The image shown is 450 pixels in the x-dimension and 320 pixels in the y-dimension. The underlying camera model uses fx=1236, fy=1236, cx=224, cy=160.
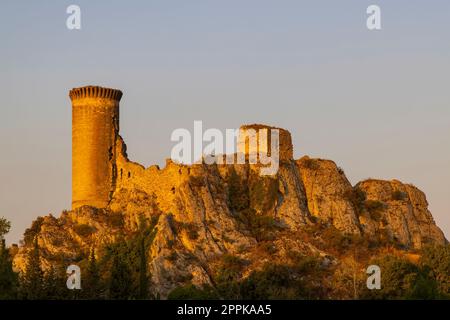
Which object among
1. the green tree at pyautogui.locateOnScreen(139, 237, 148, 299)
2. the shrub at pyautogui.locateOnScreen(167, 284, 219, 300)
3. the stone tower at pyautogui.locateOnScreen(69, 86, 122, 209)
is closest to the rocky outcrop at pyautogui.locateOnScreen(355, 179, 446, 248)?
the shrub at pyautogui.locateOnScreen(167, 284, 219, 300)

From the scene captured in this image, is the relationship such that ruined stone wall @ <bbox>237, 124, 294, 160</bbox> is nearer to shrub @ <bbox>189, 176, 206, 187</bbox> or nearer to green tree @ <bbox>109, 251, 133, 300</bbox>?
shrub @ <bbox>189, 176, 206, 187</bbox>

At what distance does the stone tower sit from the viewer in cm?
9412

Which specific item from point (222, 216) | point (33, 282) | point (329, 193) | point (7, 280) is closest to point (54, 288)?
point (33, 282)

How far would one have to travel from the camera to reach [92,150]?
94312mm

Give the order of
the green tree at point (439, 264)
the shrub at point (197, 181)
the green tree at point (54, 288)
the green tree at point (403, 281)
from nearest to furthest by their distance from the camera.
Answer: the green tree at point (54, 288)
the green tree at point (403, 281)
the green tree at point (439, 264)
the shrub at point (197, 181)

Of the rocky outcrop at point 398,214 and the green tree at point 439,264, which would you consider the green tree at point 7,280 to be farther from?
the rocky outcrop at point 398,214

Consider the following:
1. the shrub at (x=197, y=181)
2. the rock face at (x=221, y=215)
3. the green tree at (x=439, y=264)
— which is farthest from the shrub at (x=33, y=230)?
the green tree at (x=439, y=264)

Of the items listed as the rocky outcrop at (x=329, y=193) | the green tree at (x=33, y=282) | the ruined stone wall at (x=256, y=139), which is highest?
the ruined stone wall at (x=256, y=139)

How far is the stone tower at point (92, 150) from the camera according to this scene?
9412 centimetres

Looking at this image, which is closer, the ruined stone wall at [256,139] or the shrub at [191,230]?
the shrub at [191,230]

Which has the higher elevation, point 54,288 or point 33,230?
point 33,230

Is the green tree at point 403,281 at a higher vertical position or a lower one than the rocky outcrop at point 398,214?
lower

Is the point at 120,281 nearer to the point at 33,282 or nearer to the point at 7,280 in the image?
the point at 33,282
